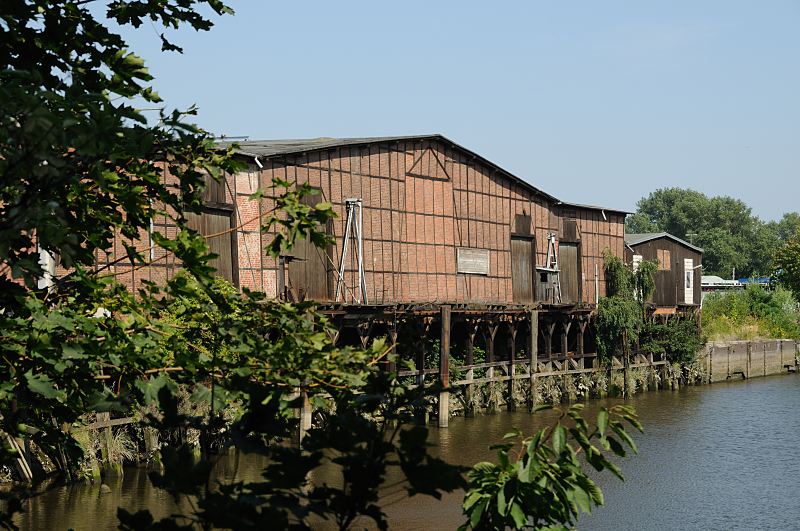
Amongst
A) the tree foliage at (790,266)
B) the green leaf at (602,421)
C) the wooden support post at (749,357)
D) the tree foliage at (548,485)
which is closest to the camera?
the tree foliage at (548,485)

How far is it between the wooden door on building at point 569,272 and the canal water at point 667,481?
470 cm

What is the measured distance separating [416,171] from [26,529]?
17.7m

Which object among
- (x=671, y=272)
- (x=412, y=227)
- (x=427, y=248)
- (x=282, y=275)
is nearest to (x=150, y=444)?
(x=282, y=275)

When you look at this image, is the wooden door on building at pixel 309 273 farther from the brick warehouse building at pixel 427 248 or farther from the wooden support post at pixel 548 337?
the wooden support post at pixel 548 337

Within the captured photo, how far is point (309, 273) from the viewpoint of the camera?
27438 mm

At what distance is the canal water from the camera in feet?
60.0

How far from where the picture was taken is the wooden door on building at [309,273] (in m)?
26.8

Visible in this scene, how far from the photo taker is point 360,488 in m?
3.64

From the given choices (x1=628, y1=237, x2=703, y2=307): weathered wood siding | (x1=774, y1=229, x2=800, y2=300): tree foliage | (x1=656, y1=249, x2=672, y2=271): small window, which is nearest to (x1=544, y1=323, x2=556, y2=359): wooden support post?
(x1=628, y1=237, x2=703, y2=307): weathered wood siding

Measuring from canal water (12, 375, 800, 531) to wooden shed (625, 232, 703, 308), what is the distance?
29.3 ft

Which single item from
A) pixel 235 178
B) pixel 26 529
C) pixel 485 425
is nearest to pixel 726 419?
pixel 485 425

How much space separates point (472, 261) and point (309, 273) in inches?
303

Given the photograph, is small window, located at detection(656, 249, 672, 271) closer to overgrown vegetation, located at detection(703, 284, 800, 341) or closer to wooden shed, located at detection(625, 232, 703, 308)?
wooden shed, located at detection(625, 232, 703, 308)

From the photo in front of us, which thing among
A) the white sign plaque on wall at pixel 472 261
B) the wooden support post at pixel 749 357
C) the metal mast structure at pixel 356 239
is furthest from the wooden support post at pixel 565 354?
the wooden support post at pixel 749 357
